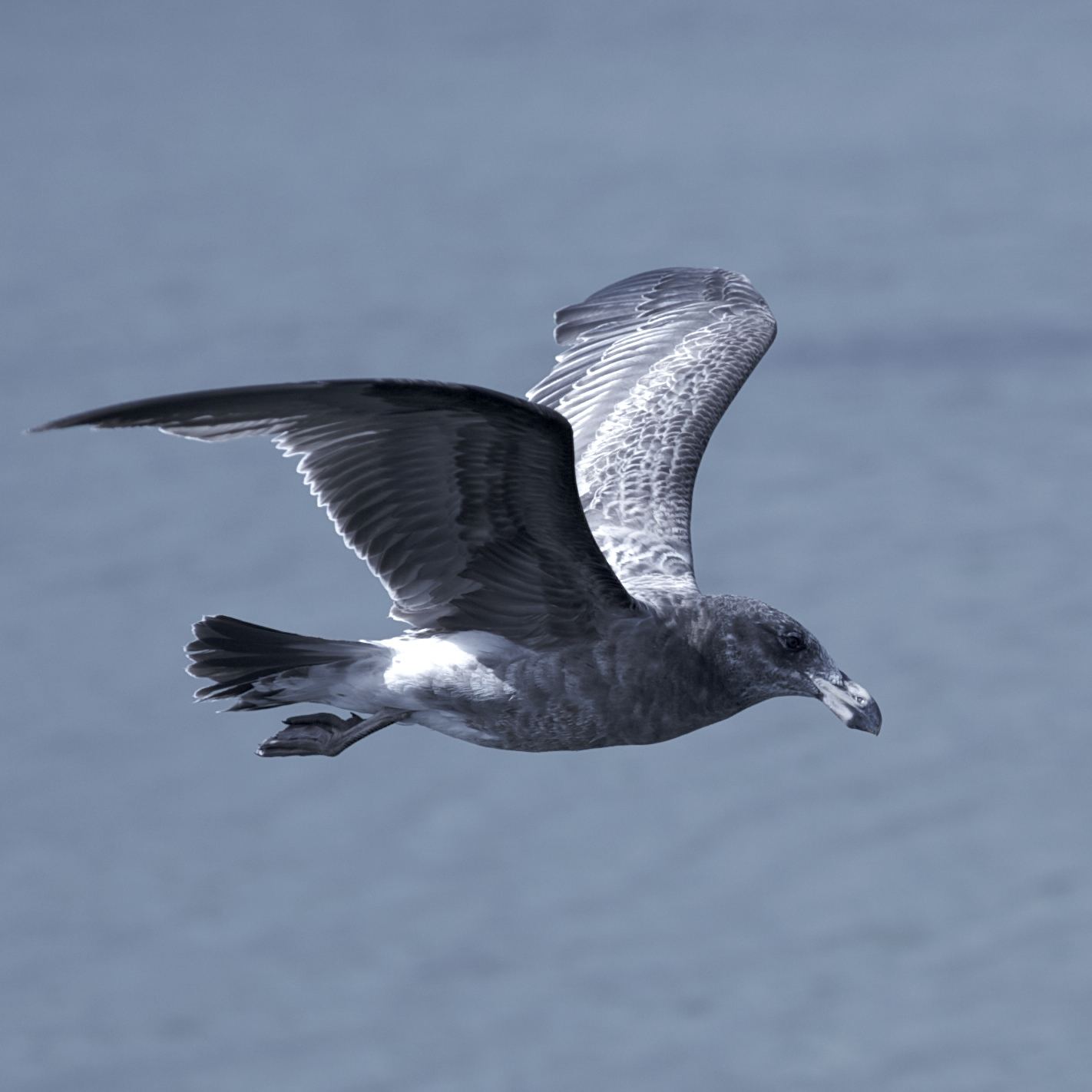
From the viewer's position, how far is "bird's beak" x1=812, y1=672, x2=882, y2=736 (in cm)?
943

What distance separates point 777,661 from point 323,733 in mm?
2193

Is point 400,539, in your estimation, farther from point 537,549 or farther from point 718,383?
point 718,383

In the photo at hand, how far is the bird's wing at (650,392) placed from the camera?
1123 cm

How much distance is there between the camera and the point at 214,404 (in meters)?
7.21

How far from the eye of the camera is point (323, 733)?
959cm

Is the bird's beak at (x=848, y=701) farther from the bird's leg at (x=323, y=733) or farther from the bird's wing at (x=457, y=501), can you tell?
the bird's leg at (x=323, y=733)

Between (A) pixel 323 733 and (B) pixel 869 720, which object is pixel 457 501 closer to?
(A) pixel 323 733

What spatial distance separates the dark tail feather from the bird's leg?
19 cm

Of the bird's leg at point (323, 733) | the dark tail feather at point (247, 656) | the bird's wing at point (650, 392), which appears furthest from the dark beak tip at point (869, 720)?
the dark tail feather at point (247, 656)

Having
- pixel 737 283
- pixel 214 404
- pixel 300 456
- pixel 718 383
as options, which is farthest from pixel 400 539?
pixel 737 283

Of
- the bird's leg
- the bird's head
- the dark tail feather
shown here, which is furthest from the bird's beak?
the dark tail feather

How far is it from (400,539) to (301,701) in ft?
3.23

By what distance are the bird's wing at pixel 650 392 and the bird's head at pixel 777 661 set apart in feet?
2.25

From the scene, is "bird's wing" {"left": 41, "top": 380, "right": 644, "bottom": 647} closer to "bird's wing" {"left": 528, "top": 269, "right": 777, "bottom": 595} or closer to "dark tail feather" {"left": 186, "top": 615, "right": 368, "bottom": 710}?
"dark tail feather" {"left": 186, "top": 615, "right": 368, "bottom": 710}
